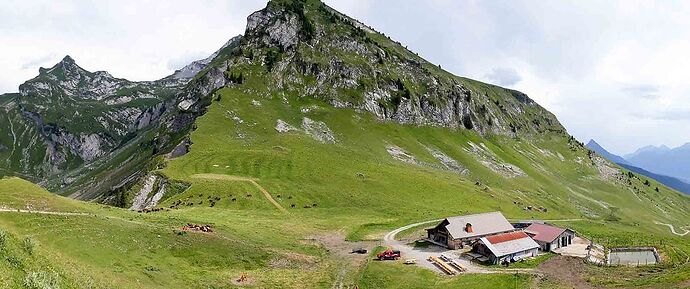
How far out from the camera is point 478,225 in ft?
297

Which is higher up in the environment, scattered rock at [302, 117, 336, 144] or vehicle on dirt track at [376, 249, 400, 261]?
scattered rock at [302, 117, 336, 144]

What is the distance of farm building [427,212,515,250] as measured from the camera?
85.6 m

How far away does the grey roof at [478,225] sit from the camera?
283ft

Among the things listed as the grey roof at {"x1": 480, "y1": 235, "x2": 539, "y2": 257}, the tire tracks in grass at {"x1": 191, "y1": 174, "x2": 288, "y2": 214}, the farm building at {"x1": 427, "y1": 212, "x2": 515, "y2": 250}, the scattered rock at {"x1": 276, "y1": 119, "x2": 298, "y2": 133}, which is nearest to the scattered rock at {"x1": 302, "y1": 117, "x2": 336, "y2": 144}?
the scattered rock at {"x1": 276, "y1": 119, "x2": 298, "y2": 133}

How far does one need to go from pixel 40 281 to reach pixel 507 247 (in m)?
69.0

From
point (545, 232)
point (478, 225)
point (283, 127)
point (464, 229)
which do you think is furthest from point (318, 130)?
point (545, 232)

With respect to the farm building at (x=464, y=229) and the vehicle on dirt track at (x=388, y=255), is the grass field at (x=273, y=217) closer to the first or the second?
the vehicle on dirt track at (x=388, y=255)

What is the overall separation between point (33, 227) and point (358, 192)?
87.1m

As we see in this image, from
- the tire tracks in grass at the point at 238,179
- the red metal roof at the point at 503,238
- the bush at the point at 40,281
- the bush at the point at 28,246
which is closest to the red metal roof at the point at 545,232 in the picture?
the red metal roof at the point at 503,238

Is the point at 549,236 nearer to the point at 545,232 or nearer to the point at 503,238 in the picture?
the point at 545,232

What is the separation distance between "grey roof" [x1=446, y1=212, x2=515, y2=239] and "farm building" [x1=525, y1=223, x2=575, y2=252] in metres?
4.72

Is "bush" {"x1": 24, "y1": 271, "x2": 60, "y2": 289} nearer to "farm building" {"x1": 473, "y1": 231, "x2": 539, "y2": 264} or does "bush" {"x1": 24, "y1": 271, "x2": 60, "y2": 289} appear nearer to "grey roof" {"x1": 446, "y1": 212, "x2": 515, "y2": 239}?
"farm building" {"x1": 473, "y1": 231, "x2": 539, "y2": 264}

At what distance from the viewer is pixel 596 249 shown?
88.2 metres

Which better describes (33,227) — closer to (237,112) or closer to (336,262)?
(336,262)
